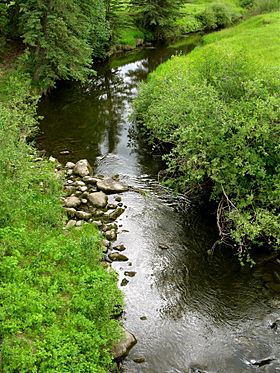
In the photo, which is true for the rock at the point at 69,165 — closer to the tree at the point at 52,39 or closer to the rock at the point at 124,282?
the rock at the point at 124,282

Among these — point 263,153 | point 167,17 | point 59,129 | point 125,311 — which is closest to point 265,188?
point 263,153

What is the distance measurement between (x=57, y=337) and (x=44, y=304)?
127cm

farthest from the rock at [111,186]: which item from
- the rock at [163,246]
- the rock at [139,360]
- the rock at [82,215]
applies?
the rock at [139,360]

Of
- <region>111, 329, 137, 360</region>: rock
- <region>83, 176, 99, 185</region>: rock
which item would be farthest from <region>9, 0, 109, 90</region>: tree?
<region>111, 329, 137, 360</region>: rock

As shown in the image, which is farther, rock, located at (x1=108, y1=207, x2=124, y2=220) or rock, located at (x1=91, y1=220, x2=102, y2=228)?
rock, located at (x1=108, y1=207, x2=124, y2=220)

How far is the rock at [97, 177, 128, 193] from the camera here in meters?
20.7

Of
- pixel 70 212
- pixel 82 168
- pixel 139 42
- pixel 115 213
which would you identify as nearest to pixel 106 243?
pixel 115 213

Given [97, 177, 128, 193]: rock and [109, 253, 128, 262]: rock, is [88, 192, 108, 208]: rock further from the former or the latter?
[109, 253, 128, 262]: rock

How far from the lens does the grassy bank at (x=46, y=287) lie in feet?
32.9

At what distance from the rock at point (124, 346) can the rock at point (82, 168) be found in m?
10.9

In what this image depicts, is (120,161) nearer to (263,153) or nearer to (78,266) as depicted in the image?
(263,153)

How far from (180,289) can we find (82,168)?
32.2 ft

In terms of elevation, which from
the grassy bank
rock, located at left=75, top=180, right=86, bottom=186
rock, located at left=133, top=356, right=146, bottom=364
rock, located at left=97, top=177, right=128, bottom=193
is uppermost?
the grassy bank

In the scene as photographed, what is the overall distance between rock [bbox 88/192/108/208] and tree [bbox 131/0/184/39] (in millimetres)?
40728
